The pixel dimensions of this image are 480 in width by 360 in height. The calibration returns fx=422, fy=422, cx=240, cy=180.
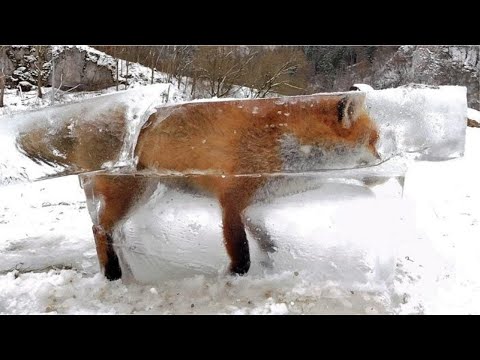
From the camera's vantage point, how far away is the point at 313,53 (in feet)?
35.1

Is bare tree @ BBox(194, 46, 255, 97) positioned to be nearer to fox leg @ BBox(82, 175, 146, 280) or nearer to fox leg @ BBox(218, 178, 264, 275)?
fox leg @ BBox(82, 175, 146, 280)

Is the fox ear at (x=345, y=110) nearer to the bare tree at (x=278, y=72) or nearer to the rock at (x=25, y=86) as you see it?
the bare tree at (x=278, y=72)

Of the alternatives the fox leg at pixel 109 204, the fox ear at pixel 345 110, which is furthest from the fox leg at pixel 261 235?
the fox ear at pixel 345 110

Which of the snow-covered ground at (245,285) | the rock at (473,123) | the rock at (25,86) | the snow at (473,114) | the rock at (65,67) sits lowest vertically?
the rock at (473,123)

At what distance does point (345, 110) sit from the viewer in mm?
3461

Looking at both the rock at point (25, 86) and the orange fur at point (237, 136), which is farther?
the rock at point (25, 86)

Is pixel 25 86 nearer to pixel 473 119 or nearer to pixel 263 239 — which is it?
pixel 263 239

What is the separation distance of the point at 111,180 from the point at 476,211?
19.0ft

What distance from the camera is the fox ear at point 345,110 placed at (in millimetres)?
3457

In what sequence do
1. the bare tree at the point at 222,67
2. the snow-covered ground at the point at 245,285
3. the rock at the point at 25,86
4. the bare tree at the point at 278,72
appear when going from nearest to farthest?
the snow-covered ground at the point at 245,285 < the bare tree at the point at 278,72 < the bare tree at the point at 222,67 < the rock at the point at 25,86

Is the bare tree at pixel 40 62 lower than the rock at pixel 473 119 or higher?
higher

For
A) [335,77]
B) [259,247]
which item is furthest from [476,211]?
[335,77]

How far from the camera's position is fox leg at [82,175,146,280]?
3750 millimetres

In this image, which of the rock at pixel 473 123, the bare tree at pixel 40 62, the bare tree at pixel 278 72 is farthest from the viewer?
the bare tree at pixel 40 62
